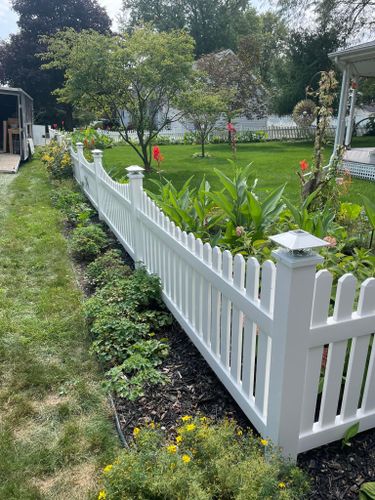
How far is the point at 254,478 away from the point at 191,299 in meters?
1.43

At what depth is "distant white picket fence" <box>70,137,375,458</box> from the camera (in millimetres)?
1628

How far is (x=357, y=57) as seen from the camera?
9211mm

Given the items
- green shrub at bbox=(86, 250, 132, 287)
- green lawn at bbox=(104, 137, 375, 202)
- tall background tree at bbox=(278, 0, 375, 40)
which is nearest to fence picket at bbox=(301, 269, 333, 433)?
green shrub at bbox=(86, 250, 132, 287)

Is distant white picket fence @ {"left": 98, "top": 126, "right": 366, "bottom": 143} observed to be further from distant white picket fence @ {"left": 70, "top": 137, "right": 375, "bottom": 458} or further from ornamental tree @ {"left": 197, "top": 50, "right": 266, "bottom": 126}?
distant white picket fence @ {"left": 70, "top": 137, "right": 375, "bottom": 458}

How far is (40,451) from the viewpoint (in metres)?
2.13

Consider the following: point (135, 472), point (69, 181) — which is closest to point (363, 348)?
point (135, 472)

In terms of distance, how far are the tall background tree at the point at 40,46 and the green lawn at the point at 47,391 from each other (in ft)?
86.3

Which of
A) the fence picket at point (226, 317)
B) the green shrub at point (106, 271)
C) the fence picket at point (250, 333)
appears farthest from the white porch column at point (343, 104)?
the fence picket at point (250, 333)

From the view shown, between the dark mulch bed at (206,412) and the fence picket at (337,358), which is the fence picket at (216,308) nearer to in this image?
the dark mulch bed at (206,412)

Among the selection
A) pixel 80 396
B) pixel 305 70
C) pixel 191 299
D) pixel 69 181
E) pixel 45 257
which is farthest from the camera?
pixel 305 70

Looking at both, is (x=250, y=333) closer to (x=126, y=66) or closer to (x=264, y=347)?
(x=264, y=347)

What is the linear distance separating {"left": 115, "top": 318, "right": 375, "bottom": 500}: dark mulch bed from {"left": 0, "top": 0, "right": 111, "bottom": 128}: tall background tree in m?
28.1

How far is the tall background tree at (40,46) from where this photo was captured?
91.2ft

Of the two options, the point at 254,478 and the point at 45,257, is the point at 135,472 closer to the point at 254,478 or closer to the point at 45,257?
the point at 254,478
